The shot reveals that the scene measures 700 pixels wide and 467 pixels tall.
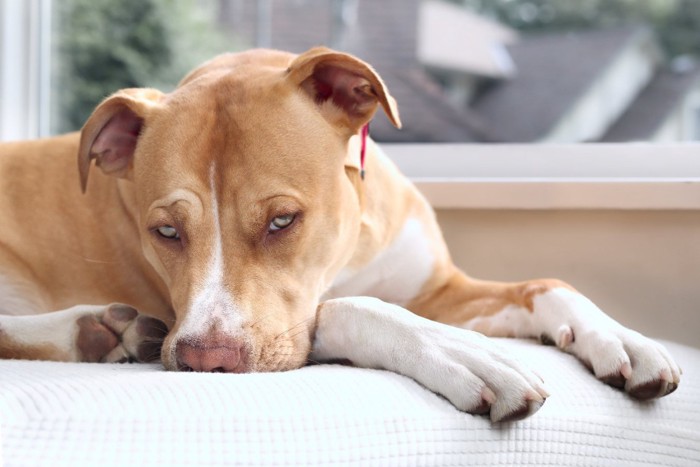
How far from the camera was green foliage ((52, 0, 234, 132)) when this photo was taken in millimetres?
3201

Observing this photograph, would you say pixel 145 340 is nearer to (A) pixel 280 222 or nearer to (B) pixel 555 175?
(A) pixel 280 222

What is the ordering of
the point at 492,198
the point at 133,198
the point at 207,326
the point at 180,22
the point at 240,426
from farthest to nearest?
the point at 180,22 → the point at 492,198 → the point at 133,198 → the point at 207,326 → the point at 240,426

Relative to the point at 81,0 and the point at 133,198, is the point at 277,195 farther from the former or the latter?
the point at 81,0

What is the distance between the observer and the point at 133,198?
206 cm

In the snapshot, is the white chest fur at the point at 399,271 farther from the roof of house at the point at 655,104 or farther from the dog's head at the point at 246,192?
the roof of house at the point at 655,104

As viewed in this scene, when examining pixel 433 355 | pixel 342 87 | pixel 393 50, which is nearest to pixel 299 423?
pixel 433 355

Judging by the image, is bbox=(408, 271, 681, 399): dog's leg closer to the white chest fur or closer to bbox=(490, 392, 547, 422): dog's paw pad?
the white chest fur

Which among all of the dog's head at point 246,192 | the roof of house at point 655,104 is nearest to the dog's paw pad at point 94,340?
the dog's head at point 246,192

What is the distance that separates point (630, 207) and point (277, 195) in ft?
3.76

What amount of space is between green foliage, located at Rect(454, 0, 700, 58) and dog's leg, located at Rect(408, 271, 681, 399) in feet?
3.53

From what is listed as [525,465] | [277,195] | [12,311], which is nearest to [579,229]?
[277,195]

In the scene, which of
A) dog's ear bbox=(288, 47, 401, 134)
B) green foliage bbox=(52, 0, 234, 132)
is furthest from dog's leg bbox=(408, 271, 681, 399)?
green foliage bbox=(52, 0, 234, 132)

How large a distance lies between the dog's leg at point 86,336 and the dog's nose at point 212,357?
200 mm

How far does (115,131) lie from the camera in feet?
6.35
